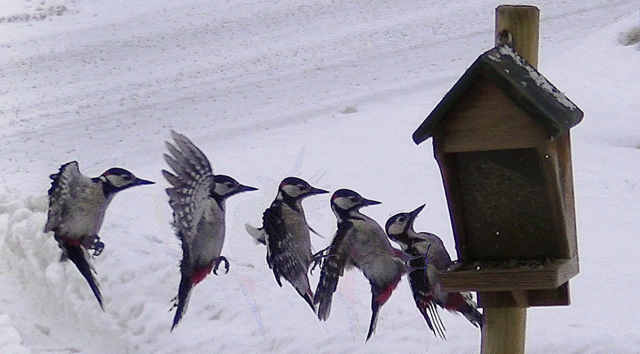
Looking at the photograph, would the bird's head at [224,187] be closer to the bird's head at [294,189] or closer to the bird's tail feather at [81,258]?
the bird's head at [294,189]

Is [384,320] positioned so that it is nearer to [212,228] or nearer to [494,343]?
[212,228]

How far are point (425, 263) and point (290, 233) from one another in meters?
0.56

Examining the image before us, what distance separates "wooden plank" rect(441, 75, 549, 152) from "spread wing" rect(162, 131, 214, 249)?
1.61 metres

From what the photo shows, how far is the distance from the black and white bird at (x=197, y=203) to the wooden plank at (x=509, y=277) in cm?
147

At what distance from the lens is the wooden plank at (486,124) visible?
2.64 metres

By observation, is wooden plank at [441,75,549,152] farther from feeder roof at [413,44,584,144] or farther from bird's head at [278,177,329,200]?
bird's head at [278,177,329,200]

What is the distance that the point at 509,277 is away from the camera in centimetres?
272

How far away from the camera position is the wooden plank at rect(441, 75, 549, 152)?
264 cm

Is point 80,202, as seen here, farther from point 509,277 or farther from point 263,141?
point 263,141

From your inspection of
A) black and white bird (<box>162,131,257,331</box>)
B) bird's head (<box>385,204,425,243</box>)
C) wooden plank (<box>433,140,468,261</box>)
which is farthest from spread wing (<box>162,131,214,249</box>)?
wooden plank (<box>433,140,468,261</box>)

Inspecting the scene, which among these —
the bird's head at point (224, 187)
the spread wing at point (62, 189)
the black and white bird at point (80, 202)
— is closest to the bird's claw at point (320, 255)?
the bird's head at point (224, 187)

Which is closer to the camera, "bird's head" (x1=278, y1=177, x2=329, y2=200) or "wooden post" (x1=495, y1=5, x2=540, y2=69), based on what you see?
"wooden post" (x1=495, y1=5, x2=540, y2=69)

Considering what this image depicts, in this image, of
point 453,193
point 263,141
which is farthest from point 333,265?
point 263,141

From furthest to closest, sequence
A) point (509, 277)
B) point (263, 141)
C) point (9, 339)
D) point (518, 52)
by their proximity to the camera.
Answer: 1. point (263, 141)
2. point (9, 339)
3. point (518, 52)
4. point (509, 277)
